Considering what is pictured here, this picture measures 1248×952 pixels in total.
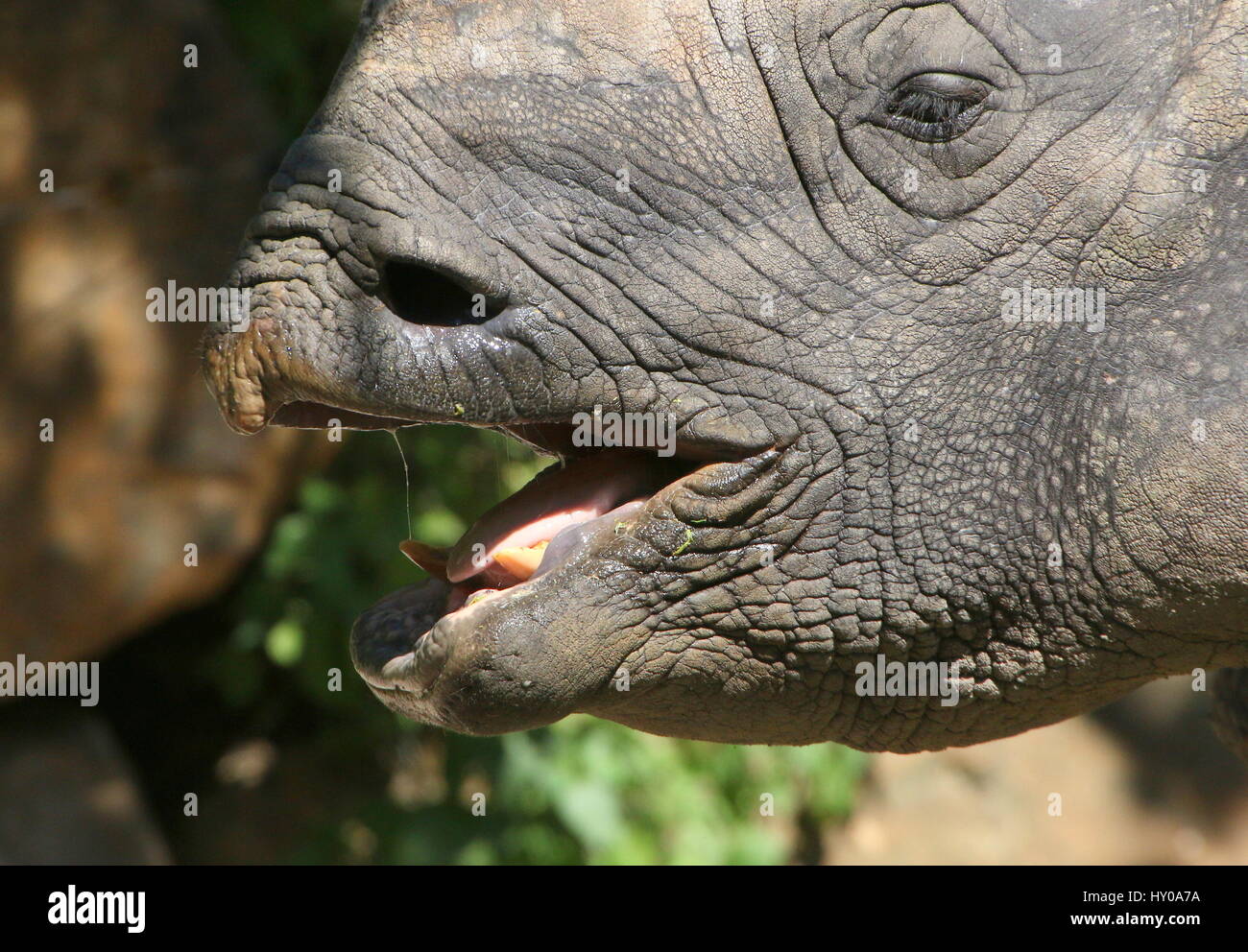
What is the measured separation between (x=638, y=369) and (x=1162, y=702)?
241 inches

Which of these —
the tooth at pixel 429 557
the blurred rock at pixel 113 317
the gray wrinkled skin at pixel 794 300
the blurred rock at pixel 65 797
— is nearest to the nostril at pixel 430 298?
the gray wrinkled skin at pixel 794 300

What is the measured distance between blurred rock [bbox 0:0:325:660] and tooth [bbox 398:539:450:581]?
3352 millimetres

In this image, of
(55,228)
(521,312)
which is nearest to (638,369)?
(521,312)

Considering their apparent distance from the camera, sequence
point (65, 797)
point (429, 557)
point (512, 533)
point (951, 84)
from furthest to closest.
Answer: point (65, 797)
point (429, 557)
point (512, 533)
point (951, 84)

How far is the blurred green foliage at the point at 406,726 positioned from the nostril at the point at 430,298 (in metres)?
3.26

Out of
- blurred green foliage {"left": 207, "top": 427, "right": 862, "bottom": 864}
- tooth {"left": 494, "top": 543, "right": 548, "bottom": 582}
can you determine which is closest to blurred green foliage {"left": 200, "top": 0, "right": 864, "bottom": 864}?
blurred green foliage {"left": 207, "top": 427, "right": 862, "bottom": 864}

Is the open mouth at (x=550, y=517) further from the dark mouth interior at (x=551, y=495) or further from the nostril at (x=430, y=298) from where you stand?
the nostril at (x=430, y=298)

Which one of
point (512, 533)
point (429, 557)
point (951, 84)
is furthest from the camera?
point (429, 557)

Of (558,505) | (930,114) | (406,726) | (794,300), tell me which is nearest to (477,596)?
(558,505)

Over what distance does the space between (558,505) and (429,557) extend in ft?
0.93

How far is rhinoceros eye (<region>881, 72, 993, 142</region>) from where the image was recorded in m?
2.07

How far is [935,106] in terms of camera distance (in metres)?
2.08

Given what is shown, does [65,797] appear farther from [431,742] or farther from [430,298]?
[430,298]

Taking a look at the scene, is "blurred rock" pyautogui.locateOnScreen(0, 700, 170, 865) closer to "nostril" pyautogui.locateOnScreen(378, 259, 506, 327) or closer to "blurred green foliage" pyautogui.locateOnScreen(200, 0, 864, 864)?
"blurred green foliage" pyautogui.locateOnScreen(200, 0, 864, 864)
